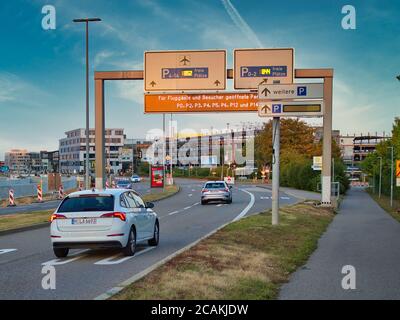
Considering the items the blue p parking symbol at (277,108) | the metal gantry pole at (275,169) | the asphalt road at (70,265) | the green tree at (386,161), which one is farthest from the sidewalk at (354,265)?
the green tree at (386,161)

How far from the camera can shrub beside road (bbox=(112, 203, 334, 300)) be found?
26.2 feet

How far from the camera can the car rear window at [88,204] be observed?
1250 cm

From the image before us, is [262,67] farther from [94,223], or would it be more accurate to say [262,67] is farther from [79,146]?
[79,146]

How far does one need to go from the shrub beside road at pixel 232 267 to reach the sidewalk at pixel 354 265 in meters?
0.30

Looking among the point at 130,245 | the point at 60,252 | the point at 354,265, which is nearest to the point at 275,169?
the point at 130,245

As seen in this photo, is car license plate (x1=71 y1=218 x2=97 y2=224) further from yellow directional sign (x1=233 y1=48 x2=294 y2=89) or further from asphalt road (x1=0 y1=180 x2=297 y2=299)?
yellow directional sign (x1=233 y1=48 x2=294 y2=89)

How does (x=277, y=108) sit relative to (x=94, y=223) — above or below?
above

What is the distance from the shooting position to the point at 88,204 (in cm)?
1264

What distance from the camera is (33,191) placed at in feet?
193

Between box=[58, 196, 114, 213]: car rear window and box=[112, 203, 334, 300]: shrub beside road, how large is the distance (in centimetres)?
210

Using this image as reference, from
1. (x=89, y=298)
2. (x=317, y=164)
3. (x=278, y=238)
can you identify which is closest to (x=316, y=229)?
(x=278, y=238)

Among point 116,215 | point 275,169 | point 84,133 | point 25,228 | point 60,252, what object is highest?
point 84,133

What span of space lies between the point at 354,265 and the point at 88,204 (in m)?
5.71
